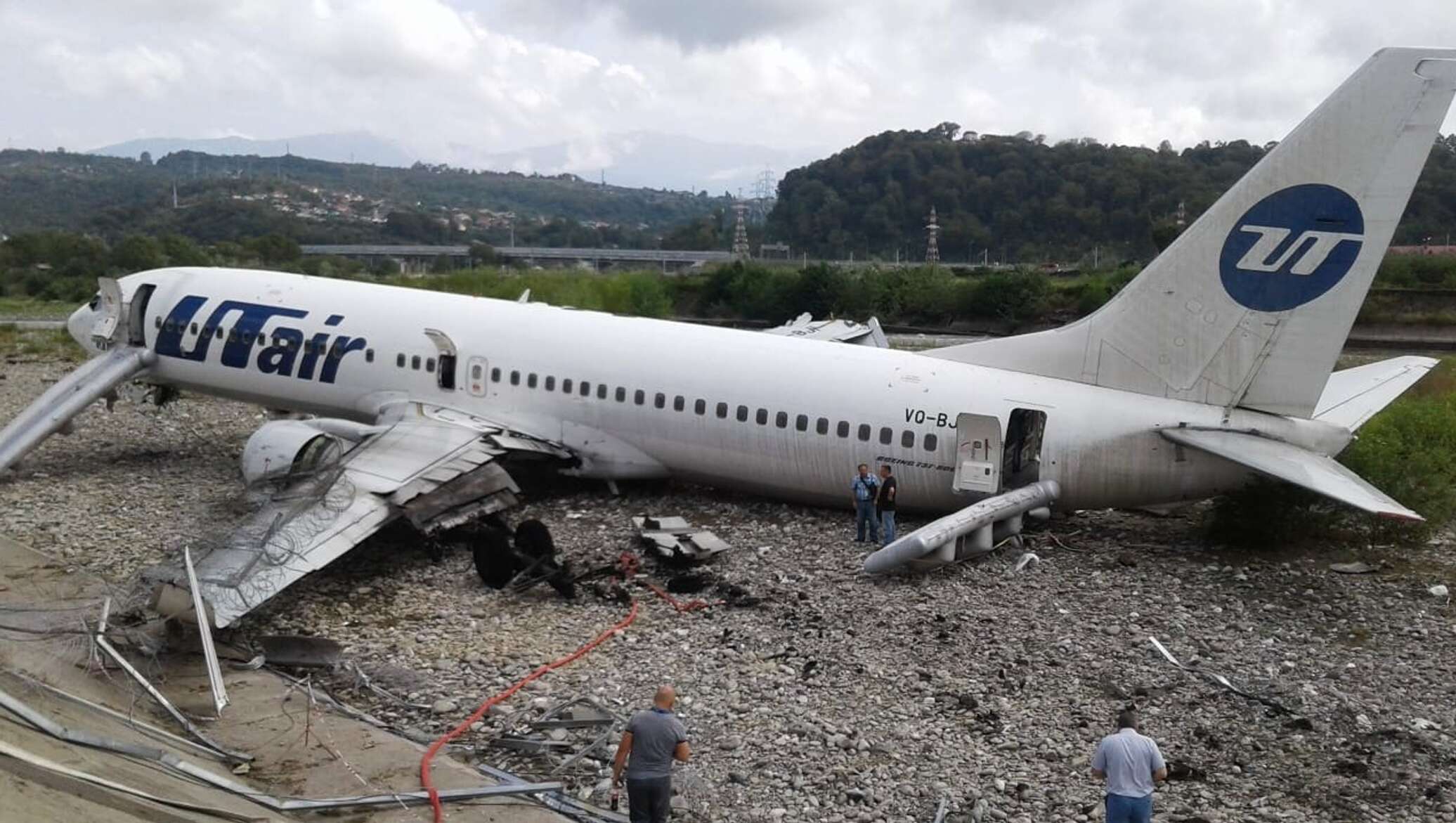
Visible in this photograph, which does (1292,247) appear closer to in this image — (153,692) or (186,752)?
(186,752)

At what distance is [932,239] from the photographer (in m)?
97.8

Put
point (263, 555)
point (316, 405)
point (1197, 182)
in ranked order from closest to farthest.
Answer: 1. point (263, 555)
2. point (316, 405)
3. point (1197, 182)

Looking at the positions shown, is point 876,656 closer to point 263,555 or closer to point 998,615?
point 998,615

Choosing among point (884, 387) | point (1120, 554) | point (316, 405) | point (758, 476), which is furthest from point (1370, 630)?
point (316, 405)

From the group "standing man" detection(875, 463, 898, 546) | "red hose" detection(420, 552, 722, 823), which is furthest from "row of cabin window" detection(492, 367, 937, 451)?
"red hose" detection(420, 552, 722, 823)

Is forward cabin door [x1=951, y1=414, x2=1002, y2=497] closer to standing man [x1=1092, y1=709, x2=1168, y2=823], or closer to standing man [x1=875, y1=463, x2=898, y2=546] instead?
standing man [x1=875, y1=463, x2=898, y2=546]

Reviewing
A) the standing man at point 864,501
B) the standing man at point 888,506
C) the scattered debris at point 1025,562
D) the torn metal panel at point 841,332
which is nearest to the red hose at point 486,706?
the standing man at point 864,501

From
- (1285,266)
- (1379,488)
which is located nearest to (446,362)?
(1285,266)

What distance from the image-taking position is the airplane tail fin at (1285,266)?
14562 millimetres

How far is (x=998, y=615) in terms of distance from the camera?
47.3 ft

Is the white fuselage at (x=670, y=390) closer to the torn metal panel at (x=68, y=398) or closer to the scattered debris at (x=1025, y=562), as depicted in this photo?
the torn metal panel at (x=68, y=398)

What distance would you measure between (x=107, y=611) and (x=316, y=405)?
930 cm

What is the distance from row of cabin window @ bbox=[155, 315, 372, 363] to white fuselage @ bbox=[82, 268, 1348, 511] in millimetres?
41

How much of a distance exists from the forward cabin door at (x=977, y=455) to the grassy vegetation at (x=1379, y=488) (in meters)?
3.49
